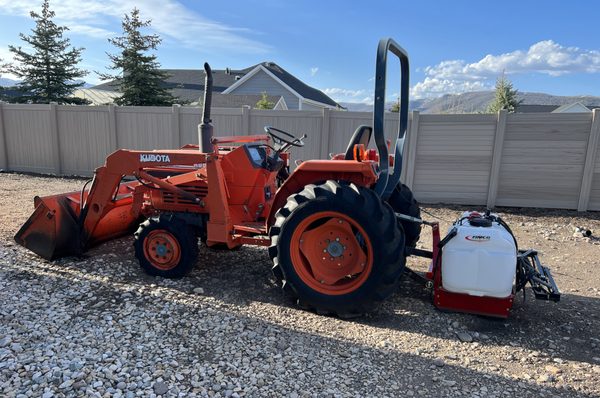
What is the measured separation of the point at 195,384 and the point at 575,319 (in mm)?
3261

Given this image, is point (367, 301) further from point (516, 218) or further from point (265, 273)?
point (516, 218)

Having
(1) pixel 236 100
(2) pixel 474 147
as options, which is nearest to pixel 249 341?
(2) pixel 474 147

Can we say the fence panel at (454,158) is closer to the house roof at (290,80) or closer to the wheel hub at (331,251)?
the wheel hub at (331,251)

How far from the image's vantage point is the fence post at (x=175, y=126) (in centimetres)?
1126

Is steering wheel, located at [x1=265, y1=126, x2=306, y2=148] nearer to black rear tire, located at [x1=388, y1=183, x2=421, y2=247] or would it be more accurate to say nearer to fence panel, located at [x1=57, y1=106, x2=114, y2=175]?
black rear tire, located at [x1=388, y1=183, x2=421, y2=247]

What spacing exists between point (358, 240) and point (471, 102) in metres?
42.1

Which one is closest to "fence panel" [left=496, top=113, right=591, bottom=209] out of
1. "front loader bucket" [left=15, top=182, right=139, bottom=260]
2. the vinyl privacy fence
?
the vinyl privacy fence

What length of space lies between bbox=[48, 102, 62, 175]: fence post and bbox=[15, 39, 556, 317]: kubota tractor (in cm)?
862

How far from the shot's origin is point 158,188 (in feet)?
15.1

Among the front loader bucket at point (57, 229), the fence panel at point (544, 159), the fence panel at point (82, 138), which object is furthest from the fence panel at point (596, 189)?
the fence panel at point (82, 138)

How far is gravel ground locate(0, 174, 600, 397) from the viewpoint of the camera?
8.85 feet

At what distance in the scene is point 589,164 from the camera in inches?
340

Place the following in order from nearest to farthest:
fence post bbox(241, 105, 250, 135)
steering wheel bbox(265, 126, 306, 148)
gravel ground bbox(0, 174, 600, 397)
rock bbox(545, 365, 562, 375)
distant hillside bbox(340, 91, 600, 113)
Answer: gravel ground bbox(0, 174, 600, 397) → rock bbox(545, 365, 562, 375) → steering wheel bbox(265, 126, 306, 148) → fence post bbox(241, 105, 250, 135) → distant hillside bbox(340, 91, 600, 113)

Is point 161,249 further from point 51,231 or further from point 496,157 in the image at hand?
point 496,157
